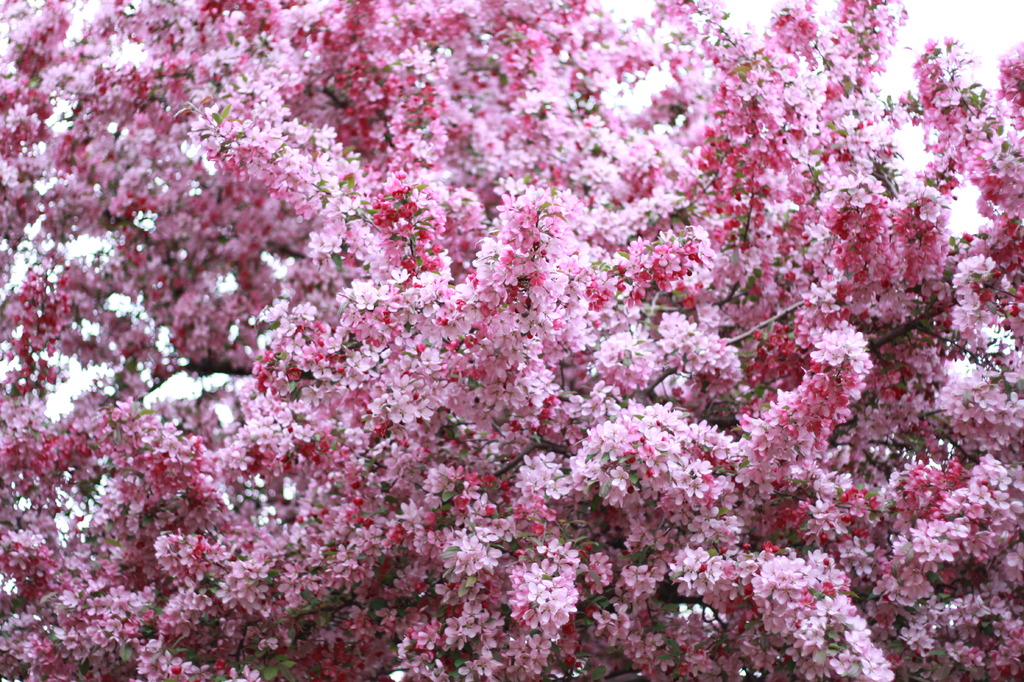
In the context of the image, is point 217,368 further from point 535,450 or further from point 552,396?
point 552,396

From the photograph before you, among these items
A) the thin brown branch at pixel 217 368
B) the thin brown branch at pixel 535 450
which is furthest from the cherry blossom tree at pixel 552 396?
the thin brown branch at pixel 217 368

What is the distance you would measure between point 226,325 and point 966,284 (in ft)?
16.9

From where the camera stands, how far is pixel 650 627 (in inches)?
190

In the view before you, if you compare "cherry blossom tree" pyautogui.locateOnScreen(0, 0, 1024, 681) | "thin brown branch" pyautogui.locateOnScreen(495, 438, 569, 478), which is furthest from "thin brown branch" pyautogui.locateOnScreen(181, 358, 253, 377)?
"thin brown branch" pyautogui.locateOnScreen(495, 438, 569, 478)

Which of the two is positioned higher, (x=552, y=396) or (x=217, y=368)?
(x=552, y=396)

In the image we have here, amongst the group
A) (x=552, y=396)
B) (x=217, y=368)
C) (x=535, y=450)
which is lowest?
(x=217, y=368)

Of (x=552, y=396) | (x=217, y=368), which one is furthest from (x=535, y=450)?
(x=217, y=368)

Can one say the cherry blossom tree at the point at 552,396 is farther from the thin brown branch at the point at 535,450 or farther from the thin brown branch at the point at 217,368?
the thin brown branch at the point at 217,368

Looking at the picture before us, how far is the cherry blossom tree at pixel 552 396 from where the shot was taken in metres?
4.23

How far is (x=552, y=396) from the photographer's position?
4.80 m

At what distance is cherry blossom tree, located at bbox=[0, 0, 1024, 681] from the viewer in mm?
4234

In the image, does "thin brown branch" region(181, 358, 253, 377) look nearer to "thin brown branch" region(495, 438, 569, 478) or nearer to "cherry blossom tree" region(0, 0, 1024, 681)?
"cherry blossom tree" region(0, 0, 1024, 681)

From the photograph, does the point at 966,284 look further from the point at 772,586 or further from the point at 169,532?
the point at 169,532

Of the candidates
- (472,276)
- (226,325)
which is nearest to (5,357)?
(226,325)
